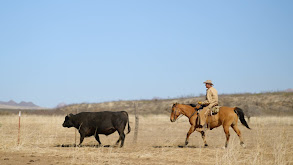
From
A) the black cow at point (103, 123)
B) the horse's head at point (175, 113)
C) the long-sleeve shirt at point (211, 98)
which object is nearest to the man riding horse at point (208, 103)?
the long-sleeve shirt at point (211, 98)

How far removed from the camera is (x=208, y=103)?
15523 mm

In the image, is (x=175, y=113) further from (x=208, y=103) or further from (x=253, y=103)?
(x=253, y=103)

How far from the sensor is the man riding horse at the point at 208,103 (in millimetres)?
15508

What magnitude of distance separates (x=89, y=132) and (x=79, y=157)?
13.6 ft

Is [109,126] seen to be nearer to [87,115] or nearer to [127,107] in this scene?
[87,115]

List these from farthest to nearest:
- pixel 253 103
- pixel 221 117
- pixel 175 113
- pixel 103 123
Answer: pixel 253 103
pixel 175 113
pixel 103 123
pixel 221 117

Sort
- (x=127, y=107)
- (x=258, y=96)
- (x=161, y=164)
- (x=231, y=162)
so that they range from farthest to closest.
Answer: (x=127, y=107) → (x=258, y=96) → (x=161, y=164) → (x=231, y=162)

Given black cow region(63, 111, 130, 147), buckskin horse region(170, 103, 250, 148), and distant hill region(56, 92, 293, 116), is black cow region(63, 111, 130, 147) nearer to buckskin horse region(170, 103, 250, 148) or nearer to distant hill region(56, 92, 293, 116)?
buckskin horse region(170, 103, 250, 148)

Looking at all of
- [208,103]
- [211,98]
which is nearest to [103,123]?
[208,103]

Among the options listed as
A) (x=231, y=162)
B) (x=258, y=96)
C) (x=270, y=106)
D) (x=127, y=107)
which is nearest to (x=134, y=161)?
(x=231, y=162)

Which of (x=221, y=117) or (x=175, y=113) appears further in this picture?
(x=175, y=113)

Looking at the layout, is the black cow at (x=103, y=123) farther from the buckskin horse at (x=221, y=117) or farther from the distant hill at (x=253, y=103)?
the distant hill at (x=253, y=103)

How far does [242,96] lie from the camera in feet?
199

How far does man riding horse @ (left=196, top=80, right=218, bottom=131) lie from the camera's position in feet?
50.9
